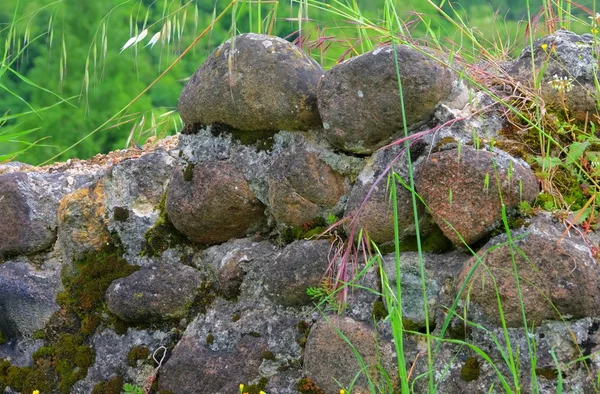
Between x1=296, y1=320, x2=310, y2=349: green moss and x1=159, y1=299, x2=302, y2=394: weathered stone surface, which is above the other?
x1=296, y1=320, x2=310, y2=349: green moss

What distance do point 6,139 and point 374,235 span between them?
3.89 ft

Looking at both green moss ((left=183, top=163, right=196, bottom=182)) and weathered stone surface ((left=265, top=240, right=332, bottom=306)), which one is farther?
green moss ((left=183, top=163, right=196, bottom=182))

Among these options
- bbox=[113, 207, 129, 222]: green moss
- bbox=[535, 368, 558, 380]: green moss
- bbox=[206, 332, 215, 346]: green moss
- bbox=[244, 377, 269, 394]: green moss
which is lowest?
bbox=[244, 377, 269, 394]: green moss

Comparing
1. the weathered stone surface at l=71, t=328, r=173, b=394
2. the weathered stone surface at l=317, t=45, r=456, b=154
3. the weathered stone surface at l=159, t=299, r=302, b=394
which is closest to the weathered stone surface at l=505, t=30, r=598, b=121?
the weathered stone surface at l=317, t=45, r=456, b=154

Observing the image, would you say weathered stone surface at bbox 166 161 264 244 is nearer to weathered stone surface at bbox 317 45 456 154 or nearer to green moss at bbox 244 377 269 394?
weathered stone surface at bbox 317 45 456 154

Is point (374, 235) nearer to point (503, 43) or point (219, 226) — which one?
point (219, 226)

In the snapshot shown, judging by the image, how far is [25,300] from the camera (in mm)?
2627

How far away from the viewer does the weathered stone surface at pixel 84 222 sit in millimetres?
2641

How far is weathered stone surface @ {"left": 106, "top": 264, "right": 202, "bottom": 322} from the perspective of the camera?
7.68ft

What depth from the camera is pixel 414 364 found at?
6.12 feet

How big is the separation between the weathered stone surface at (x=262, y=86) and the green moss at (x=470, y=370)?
2.97ft

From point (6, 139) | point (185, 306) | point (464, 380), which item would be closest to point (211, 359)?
point (185, 306)

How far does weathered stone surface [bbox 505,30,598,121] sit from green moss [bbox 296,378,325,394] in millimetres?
1116

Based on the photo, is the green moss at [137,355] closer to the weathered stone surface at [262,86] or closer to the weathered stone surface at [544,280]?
the weathered stone surface at [262,86]
